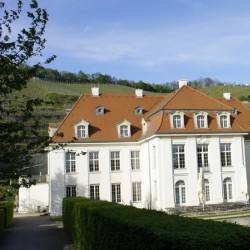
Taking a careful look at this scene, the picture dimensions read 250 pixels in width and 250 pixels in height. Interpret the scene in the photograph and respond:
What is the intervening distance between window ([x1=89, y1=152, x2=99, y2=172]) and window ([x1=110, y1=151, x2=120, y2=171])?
1.37m

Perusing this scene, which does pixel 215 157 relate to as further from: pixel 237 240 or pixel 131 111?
pixel 237 240

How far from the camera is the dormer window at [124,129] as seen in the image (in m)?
36.1

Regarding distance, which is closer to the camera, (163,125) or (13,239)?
(13,239)

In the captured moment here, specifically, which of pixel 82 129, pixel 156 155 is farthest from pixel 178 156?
pixel 82 129

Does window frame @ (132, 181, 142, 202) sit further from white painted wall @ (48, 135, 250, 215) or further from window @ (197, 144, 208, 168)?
window @ (197, 144, 208, 168)

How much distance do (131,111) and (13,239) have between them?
66.8 feet

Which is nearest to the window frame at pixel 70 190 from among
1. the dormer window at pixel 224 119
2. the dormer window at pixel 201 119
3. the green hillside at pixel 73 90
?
the dormer window at pixel 201 119

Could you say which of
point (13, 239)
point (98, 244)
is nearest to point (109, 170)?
point (13, 239)

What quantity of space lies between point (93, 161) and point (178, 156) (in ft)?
26.7

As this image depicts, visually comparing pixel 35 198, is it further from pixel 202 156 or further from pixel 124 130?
pixel 202 156

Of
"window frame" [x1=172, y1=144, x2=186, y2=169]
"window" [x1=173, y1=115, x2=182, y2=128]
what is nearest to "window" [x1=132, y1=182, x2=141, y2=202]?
"window frame" [x1=172, y1=144, x2=186, y2=169]

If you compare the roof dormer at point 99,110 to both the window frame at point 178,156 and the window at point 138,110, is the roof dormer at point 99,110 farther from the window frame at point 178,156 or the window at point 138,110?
the window frame at point 178,156

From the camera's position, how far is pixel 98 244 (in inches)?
390

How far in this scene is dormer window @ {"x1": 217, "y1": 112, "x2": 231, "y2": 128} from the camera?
34219 millimetres
